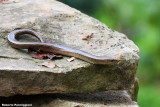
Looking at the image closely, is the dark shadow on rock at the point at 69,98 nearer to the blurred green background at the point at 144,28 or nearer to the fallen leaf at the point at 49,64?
the fallen leaf at the point at 49,64

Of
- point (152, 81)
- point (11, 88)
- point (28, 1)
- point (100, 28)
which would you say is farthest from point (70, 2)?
point (11, 88)

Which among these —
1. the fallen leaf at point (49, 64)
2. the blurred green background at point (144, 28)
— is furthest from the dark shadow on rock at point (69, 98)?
the blurred green background at point (144, 28)

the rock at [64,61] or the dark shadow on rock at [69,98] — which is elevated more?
the rock at [64,61]

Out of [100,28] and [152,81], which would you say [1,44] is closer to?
[100,28]

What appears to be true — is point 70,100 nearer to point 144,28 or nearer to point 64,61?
point 64,61

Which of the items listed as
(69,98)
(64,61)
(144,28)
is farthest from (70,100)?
(144,28)
